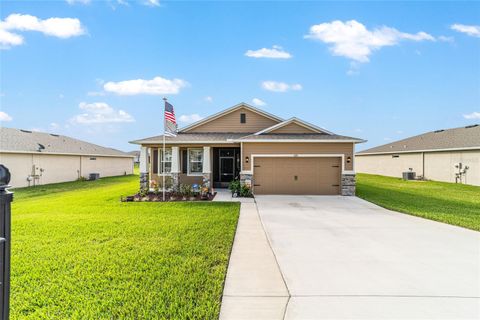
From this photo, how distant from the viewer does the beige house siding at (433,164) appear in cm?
1945

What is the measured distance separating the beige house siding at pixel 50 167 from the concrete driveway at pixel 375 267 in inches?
750

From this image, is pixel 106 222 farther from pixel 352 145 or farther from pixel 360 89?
pixel 360 89

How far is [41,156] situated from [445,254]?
24770 millimetres

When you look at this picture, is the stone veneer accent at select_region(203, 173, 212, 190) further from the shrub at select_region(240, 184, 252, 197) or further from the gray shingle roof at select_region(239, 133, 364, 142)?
the gray shingle roof at select_region(239, 133, 364, 142)

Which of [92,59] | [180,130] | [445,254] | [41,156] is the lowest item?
[445,254]

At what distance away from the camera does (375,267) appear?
15.3 ft

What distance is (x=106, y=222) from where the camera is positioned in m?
7.93

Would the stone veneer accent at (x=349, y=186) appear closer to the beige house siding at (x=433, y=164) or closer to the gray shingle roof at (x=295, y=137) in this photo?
the gray shingle roof at (x=295, y=137)

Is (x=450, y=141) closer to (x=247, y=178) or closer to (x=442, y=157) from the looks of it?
(x=442, y=157)

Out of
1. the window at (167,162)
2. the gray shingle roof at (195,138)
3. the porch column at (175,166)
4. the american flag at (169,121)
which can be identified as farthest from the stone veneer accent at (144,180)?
the american flag at (169,121)

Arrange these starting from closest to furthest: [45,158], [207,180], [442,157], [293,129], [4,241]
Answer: [4,241] → [207,180] → [293,129] → [45,158] → [442,157]

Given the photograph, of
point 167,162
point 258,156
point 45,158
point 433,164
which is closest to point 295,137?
point 258,156

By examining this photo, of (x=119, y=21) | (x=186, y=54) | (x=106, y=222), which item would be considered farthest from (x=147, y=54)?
(x=106, y=222)

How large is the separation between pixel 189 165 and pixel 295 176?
6.17 metres
